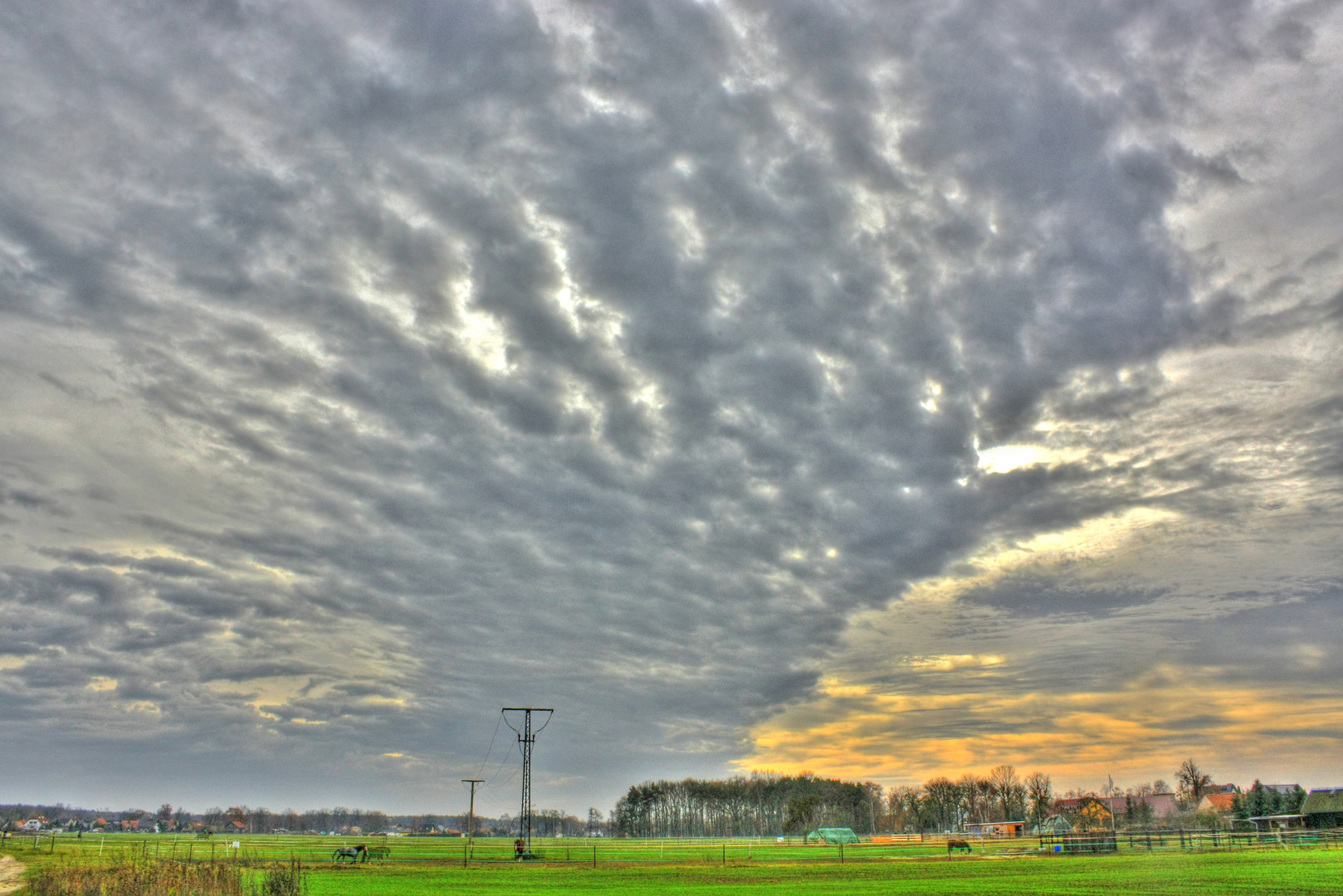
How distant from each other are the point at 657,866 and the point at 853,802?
455 ft

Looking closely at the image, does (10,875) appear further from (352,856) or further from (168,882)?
(352,856)

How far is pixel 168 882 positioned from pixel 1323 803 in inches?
5746

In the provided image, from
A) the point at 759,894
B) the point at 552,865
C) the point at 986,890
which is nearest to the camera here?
the point at 986,890

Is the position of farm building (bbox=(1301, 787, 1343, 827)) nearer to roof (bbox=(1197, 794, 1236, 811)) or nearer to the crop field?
roof (bbox=(1197, 794, 1236, 811))

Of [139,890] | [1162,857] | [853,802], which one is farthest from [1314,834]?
[853,802]

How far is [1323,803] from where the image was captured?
379ft

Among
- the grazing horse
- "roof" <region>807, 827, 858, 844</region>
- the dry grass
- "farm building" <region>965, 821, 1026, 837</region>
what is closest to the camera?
the dry grass

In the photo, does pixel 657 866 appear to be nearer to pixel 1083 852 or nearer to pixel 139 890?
pixel 1083 852

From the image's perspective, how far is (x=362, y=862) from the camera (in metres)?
76.9

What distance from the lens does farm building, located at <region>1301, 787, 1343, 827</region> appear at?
366ft

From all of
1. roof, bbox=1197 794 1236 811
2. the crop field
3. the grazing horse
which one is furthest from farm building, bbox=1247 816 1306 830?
the grazing horse

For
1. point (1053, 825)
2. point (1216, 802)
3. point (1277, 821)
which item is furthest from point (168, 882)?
point (1216, 802)

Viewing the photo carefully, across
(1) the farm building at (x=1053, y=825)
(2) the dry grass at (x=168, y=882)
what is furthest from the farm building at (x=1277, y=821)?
(2) the dry grass at (x=168, y=882)

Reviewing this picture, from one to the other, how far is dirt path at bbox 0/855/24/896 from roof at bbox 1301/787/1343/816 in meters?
142
